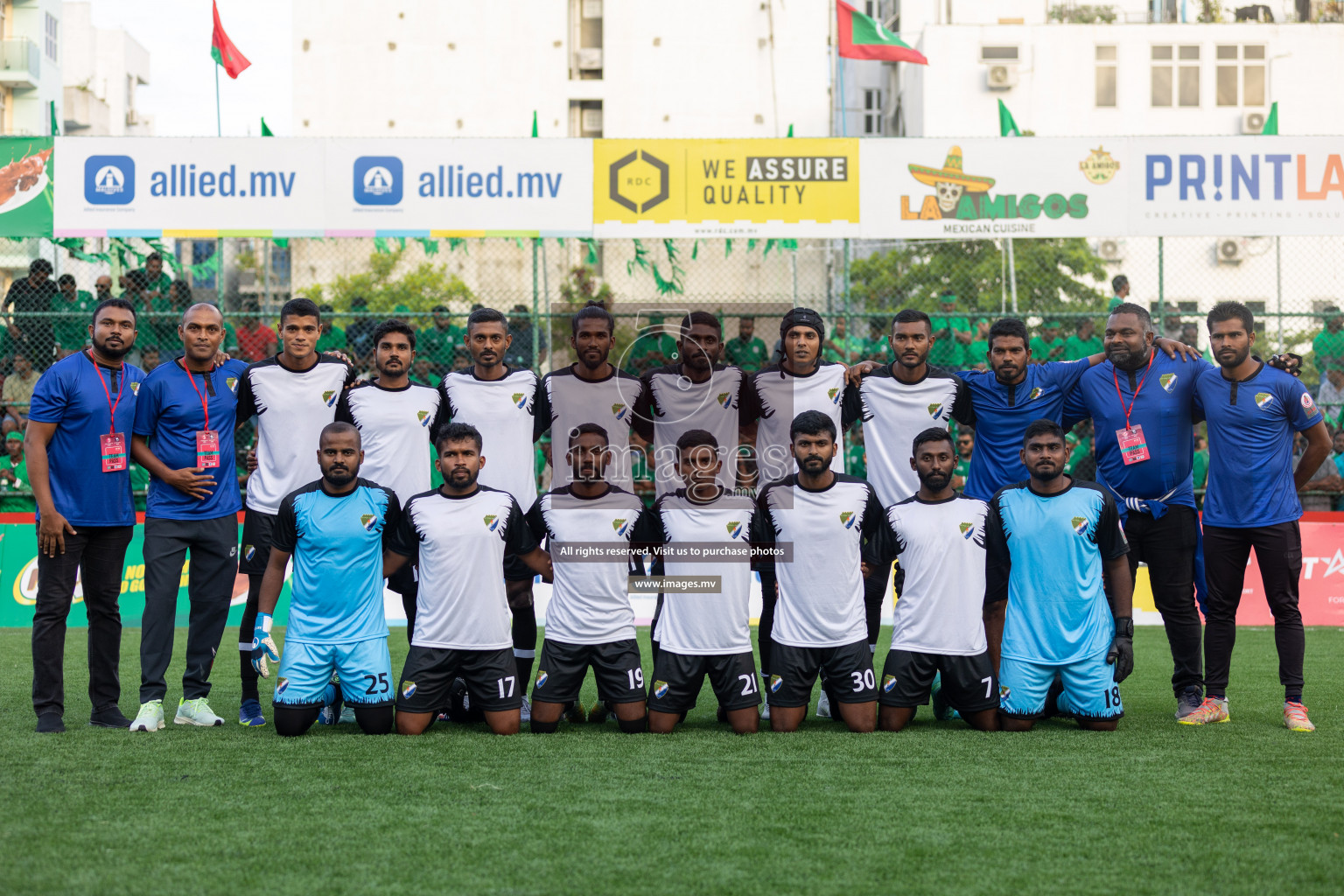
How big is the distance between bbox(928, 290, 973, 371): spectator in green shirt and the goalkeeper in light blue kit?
8486 millimetres

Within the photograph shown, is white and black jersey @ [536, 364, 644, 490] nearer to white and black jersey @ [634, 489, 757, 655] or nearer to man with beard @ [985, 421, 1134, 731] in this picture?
white and black jersey @ [634, 489, 757, 655]

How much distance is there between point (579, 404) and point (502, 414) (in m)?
0.44

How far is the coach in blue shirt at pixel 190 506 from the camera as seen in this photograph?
663cm

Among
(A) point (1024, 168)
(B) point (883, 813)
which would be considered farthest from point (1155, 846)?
(A) point (1024, 168)

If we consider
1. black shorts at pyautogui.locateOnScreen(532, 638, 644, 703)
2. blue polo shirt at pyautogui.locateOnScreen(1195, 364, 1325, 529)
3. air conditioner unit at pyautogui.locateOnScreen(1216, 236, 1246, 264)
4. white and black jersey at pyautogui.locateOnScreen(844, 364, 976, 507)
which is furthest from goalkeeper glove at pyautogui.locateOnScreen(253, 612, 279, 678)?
air conditioner unit at pyautogui.locateOnScreen(1216, 236, 1246, 264)

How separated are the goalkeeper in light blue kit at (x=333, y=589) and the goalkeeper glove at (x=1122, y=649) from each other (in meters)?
3.69

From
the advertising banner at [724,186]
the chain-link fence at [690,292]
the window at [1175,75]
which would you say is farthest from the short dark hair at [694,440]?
the window at [1175,75]

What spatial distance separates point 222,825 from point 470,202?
904 cm

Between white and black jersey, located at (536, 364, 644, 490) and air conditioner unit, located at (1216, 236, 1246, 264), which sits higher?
air conditioner unit, located at (1216, 236, 1246, 264)

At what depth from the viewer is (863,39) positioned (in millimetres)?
15656

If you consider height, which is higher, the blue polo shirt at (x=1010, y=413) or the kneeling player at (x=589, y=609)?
the blue polo shirt at (x=1010, y=413)

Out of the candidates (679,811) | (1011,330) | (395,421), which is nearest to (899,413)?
(1011,330)

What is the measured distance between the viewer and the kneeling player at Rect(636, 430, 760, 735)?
6.49m

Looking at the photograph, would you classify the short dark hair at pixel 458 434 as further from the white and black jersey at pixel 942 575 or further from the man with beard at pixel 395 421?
the white and black jersey at pixel 942 575
